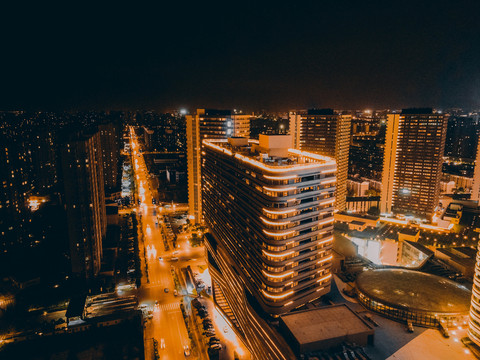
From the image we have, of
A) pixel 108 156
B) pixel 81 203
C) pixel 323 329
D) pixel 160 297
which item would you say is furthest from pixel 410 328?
pixel 108 156

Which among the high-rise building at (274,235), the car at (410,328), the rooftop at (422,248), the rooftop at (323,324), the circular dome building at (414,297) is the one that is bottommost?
the car at (410,328)

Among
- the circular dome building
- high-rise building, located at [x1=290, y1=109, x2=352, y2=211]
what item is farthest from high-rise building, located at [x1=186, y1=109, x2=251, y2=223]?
the circular dome building

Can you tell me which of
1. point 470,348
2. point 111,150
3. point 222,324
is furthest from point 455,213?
point 111,150

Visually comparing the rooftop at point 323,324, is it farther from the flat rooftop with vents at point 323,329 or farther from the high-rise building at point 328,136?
the high-rise building at point 328,136

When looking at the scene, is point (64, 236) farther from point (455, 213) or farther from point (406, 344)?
point (455, 213)

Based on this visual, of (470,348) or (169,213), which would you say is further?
(169,213)

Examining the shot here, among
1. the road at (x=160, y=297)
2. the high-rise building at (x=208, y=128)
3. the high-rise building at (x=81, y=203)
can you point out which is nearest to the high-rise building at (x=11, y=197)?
the high-rise building at (x=81, y=203)
